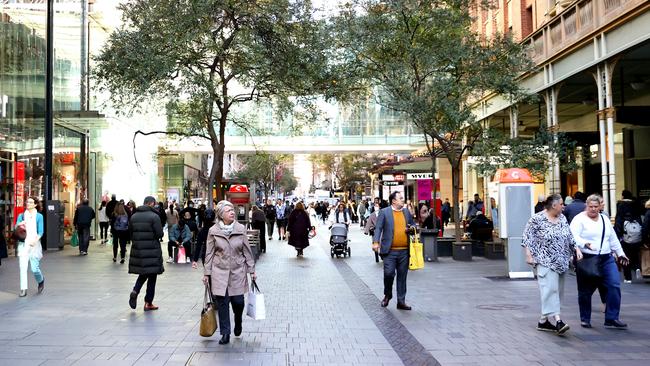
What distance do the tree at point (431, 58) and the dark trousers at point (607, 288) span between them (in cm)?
933

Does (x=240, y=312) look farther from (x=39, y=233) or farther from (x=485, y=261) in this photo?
(x=485, y=261)

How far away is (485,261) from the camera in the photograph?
58.6ft

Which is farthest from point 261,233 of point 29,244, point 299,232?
point 29,244

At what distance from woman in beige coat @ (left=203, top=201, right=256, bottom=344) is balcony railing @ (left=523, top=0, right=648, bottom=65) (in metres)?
10.0

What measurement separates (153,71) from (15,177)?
6813 millimetres

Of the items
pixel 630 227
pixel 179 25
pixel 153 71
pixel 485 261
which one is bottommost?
pixel 485 261

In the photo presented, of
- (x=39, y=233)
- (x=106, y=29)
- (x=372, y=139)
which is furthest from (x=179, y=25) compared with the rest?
(x=372, y=139)

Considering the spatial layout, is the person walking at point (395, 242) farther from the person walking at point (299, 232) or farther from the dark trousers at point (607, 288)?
the person walking at point (299, 232)

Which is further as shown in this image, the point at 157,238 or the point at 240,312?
the point at 157,238

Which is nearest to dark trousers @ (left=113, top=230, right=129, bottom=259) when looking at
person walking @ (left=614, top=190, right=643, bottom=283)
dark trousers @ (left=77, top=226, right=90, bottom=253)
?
dark trousers @ (left=77, top=226, right=90, bottom=253)

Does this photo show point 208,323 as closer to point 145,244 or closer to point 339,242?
point 145,244

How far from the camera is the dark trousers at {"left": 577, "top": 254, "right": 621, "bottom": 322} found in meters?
8.15

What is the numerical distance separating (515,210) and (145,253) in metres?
8.11

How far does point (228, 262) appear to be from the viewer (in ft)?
24.5
